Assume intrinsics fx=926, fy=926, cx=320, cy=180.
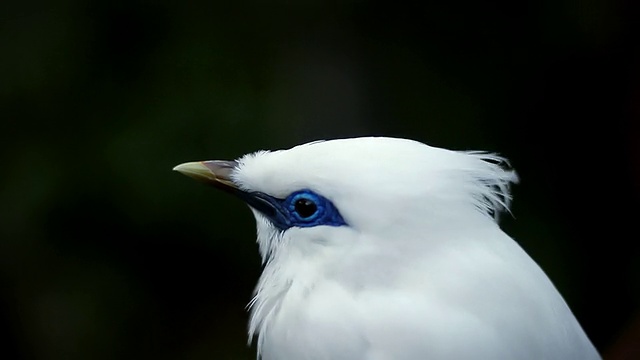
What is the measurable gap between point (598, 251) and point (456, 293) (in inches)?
75.1

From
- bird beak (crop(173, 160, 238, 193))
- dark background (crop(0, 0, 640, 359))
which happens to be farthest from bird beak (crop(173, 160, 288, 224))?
dark background (crop(0, 0, 640, 359))

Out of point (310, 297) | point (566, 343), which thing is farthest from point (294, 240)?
point (566, 343)

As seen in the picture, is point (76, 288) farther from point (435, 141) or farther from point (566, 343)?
point (566, 343)

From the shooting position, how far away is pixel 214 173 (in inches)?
61.5

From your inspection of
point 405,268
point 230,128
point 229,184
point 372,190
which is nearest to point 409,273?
point 405,268

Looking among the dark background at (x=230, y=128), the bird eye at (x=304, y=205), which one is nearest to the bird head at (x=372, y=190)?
the bird eye at (x=304, y=205)

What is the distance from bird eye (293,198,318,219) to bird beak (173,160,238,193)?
15 centimetres

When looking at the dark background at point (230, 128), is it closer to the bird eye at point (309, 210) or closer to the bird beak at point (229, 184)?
the bird beak at point (229, 184)

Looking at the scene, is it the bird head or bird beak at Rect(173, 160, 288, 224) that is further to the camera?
bird beak at Rect(173, 160, 288, 224)

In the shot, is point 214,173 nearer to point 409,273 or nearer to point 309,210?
point 309,210

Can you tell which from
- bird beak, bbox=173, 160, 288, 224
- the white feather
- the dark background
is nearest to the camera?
the white feather

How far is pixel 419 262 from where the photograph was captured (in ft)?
4.38

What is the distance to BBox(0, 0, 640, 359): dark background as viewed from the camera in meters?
2.82

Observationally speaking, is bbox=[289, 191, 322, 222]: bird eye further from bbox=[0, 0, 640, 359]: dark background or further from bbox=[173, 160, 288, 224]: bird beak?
Answer: bbox=[0, 0, 640, 359]: dark background
